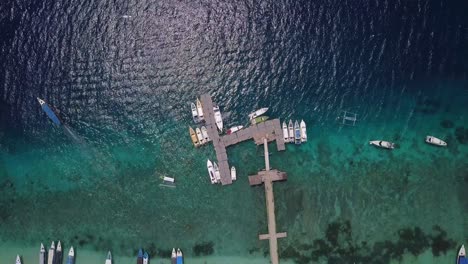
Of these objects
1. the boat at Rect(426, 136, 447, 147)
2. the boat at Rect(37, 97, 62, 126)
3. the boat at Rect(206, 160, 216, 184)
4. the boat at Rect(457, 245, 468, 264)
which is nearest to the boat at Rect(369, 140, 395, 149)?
the boat at Rect(426, 136, 447, 147)

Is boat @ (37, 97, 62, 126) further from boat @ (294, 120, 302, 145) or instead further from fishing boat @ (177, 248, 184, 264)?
boat @ (294, 120, 302, 145)

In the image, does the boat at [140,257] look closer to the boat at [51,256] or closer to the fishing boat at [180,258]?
the fishing boat at [180,258]

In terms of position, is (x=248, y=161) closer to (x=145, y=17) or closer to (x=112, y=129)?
(x=112, y=129)

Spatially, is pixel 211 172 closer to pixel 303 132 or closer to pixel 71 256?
pixel 303 132

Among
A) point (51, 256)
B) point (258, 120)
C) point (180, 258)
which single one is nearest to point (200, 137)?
point (258, 120)

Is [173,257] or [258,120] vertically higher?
[258,120]
